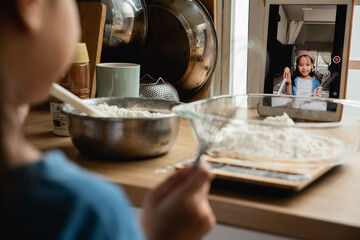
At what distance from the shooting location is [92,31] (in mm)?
1274

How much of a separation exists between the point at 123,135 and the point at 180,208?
0.37 metres

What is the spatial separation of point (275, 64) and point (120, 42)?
48 cm

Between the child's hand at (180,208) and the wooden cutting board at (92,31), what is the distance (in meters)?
0.81

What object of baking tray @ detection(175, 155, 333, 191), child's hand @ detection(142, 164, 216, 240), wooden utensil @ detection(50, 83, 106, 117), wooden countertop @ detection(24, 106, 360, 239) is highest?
wooden utensil @ detection(50, 83, 106, 117)

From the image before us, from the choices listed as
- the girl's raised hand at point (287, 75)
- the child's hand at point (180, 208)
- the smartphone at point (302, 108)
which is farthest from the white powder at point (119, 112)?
the girl's raised hand at point (287, 75)

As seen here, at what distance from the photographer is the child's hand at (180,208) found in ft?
1.56

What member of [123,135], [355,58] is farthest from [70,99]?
[355,58]

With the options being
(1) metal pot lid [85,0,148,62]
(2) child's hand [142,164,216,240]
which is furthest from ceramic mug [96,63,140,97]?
(2) child's hand [142,164,216,240]

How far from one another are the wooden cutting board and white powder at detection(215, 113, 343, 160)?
0.62 metres

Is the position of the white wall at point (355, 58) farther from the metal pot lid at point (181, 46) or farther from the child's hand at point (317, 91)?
the metal pot lid at point (181, 46)

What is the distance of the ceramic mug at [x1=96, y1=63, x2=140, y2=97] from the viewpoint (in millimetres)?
1120

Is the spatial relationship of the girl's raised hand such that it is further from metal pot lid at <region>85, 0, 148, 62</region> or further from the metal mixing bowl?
the metal mixing bowl

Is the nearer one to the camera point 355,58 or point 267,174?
point 267,174

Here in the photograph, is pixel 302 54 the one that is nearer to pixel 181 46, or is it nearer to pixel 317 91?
pixel 317 91
